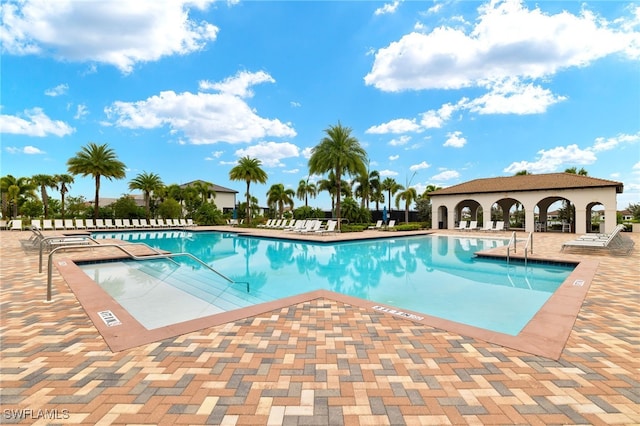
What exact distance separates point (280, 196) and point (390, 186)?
15.8m

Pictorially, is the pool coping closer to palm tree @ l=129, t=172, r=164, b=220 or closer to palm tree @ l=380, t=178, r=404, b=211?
A: palm tree @ l=129, t=172, r=164, b=220

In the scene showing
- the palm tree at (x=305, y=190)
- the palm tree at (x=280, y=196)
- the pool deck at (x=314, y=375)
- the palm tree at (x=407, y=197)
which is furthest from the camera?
the palm tree at (x=305, y=190)

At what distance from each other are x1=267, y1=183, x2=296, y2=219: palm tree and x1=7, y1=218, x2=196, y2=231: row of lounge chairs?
15.7 m

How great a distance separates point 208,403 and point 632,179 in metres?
29.2

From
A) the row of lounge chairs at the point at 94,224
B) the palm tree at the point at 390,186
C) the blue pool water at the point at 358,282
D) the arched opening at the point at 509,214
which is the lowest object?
the blue pool water at the point at 358,282

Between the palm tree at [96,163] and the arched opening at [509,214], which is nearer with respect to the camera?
the palm tree at [96,163]

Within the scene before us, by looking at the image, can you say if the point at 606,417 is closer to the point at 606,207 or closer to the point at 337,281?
the point at 337,281

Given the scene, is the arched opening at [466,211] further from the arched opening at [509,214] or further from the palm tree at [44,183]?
the palm tree at [44,183]

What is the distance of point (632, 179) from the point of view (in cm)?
2102

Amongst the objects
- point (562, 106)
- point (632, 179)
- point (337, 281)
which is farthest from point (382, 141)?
point (337, 281)

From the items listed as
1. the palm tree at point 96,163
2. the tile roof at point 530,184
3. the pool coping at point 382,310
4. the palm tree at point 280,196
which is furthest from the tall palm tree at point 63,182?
the tile roof at point 530,184

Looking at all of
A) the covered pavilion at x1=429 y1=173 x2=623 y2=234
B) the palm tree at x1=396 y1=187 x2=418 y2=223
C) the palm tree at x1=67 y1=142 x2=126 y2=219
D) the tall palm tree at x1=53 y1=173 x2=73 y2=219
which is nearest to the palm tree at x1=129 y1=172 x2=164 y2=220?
the palm tree at x1=67 y1=142 x2=126 y2=219

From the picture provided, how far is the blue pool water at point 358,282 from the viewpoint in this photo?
534 cm

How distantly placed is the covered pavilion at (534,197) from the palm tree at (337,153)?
28.9 ft
